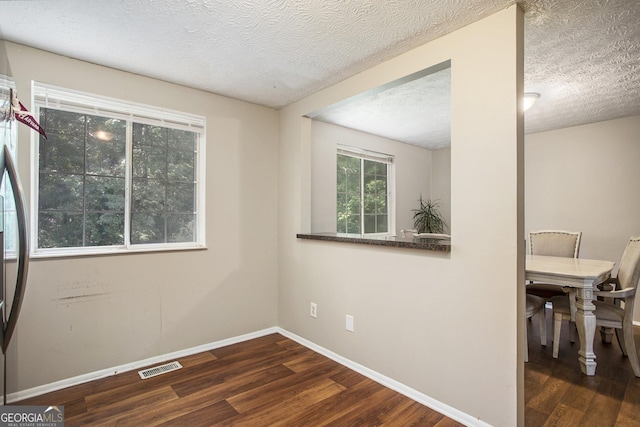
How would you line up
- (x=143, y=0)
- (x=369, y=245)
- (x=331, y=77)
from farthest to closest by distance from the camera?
(x=331, y=77), (x=369, y=245), (x=143, y=0)

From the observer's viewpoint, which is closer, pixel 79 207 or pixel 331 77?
pixel 79 207

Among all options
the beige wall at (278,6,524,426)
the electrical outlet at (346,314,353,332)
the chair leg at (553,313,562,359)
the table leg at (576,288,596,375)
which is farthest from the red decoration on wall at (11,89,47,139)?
the chair leg at (553,313,562,359)

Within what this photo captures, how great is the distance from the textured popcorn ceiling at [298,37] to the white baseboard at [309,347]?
7.44 ft

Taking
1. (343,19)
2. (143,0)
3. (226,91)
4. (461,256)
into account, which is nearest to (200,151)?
(226,91)

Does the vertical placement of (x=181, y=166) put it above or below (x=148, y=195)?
above

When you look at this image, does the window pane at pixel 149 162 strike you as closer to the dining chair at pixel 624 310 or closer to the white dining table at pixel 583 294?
the white dining table at pixel 583 294

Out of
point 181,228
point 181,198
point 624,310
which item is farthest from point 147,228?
point 624,310

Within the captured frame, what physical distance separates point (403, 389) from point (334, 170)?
8.07ft

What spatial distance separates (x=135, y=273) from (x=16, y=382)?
2.98ft

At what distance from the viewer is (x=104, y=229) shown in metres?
2.43

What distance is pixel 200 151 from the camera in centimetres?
286

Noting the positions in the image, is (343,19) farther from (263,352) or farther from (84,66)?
(263,352)

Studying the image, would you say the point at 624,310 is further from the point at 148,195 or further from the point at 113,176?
the point at 113,176

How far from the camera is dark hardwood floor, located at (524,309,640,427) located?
186 cm
